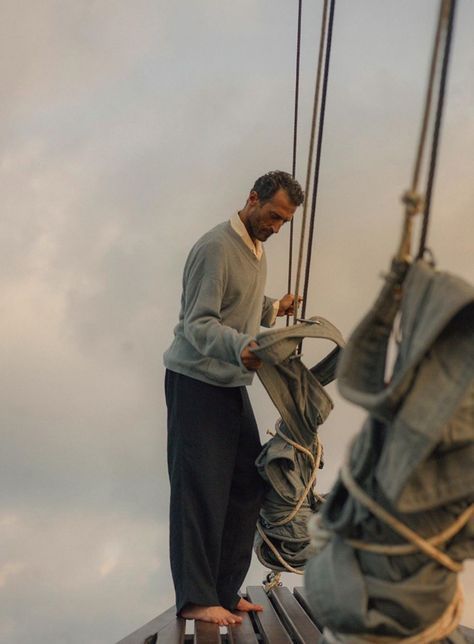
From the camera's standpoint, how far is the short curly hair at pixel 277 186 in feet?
5.86

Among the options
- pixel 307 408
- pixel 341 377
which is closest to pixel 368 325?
pixel 341 377

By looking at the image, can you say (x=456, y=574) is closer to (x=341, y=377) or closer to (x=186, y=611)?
(x=341, y=377)

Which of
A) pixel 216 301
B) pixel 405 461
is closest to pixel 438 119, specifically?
pixel 405 461

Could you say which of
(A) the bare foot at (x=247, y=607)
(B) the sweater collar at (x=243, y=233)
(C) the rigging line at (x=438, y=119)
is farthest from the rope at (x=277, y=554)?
(C) the rigging line at (x=438, y=119)

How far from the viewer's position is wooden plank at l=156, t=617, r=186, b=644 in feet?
5.35

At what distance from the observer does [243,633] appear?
1.71m

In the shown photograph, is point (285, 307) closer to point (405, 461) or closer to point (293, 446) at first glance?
point (293, 446)

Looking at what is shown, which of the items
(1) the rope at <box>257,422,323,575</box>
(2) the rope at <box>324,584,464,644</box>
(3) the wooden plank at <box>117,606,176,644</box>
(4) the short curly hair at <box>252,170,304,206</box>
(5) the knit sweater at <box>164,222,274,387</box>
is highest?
(4) the short curly hair at <box>252,170,304,206</box>

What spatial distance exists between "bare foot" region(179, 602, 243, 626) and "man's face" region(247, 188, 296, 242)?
0.77 metres

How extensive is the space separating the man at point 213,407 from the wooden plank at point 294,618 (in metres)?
0.12

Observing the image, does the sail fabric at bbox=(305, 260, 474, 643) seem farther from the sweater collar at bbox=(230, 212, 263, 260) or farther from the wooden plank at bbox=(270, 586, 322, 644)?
the sweater collar at bbox=(230, 212, 263, 260)

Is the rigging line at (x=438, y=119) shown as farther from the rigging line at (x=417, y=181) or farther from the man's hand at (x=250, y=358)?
the man's hand at (x=250, y=358)

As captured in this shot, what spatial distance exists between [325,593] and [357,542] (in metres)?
0.06

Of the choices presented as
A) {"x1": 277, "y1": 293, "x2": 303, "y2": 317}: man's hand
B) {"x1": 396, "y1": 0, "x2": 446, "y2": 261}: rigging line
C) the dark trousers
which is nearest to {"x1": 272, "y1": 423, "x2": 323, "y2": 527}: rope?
the dark trousers
